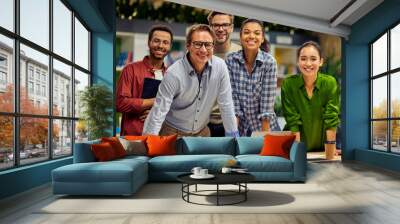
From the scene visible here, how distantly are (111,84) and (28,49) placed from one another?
10.9ft

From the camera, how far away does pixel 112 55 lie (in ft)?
29.5

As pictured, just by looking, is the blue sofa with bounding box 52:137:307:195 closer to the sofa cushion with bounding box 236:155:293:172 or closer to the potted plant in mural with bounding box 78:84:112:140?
the sofa cushion with bounding box 236:155:293:172

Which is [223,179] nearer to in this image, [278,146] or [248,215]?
[248,215]

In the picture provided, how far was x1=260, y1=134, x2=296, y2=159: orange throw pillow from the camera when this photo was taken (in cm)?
621

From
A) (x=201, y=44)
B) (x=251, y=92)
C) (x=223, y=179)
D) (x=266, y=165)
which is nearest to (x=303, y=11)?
(x=251, y=92)

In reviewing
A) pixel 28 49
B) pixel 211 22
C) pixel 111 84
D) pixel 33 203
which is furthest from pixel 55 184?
pixel 211 22

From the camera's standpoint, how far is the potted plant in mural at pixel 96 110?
8008mm


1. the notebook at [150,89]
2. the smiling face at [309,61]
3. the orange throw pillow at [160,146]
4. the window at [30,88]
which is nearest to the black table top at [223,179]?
the orange throw pillow at [160,146]

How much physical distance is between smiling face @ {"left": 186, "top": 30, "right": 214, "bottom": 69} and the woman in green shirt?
7.23 feet

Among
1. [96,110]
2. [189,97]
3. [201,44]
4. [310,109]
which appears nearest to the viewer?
[96,110]

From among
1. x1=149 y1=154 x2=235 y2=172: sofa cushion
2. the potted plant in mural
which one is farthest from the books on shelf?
x1=149 y1=154 x2=235 y2=172: sofa cushion

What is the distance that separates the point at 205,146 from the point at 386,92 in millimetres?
4471

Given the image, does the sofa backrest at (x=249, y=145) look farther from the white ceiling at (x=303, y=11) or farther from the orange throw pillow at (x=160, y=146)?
the white ceiling at (x=303, y=11)

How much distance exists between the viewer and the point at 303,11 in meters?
9.00
